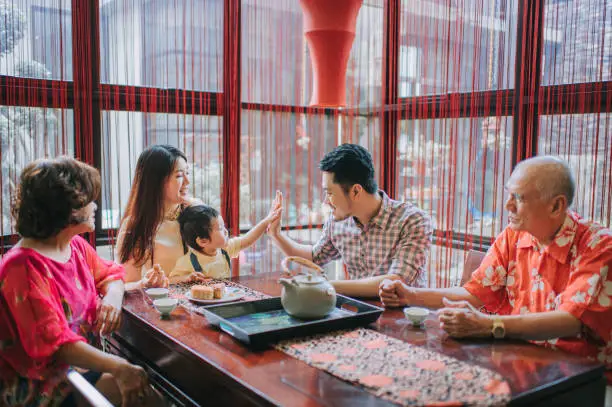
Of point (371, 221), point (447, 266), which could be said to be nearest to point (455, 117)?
point (447, 266)

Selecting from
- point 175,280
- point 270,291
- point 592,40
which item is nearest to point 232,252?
point 175,280

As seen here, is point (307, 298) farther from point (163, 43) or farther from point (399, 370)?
point (163, 43)

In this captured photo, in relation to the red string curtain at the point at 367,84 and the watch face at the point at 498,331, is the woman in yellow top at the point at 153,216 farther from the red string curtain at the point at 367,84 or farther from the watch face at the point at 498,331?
the red string curtain at the point at 367,84

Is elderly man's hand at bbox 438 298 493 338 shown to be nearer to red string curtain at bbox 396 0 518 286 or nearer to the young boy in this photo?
the young boy

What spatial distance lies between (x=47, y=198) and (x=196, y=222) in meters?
0.84

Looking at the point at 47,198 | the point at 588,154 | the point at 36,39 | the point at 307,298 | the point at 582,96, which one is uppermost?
the point at 36,39

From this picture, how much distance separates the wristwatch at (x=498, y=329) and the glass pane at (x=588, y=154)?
1172 millimetres

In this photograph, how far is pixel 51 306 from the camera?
5.19ft

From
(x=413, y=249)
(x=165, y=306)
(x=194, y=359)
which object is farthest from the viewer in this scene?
(x=413, y=249)

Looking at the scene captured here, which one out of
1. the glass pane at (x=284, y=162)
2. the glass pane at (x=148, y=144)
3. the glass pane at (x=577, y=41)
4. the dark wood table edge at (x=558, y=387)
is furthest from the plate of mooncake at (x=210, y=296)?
the glass pane at (x=577, y=41)

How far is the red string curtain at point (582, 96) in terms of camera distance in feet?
8.23

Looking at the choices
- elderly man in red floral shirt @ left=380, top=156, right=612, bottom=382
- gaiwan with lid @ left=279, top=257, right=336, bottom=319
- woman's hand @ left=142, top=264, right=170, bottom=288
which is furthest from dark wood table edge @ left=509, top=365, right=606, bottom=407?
woman's hand @ left=142, top=264, right=170, bottom=288

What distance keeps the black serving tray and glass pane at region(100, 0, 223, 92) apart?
1.73 metres

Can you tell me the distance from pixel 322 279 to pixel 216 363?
19.0 inches
